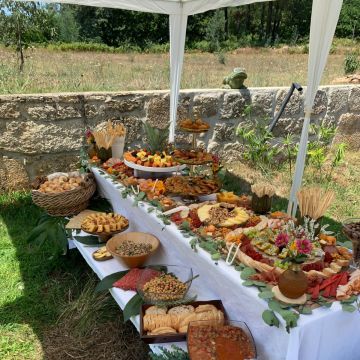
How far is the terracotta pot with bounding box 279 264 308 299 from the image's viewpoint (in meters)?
1.33

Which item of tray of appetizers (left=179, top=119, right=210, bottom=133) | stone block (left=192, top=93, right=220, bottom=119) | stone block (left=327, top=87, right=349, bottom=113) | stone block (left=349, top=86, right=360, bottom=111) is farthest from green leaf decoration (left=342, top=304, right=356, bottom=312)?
stone block (left=349, top=86, right=360, bottom=111)

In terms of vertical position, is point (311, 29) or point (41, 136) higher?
point (311, 29)

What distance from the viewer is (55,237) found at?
274 cm

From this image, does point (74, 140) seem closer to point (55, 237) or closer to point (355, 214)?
point (55, 237)

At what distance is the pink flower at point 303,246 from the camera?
4.55 feet

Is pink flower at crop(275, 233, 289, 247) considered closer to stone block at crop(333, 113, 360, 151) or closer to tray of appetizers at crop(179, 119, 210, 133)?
tray of appetizers at crop(179, 119, 210, 133)

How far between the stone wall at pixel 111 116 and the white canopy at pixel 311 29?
504 millimetres

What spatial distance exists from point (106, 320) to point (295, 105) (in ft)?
12.2

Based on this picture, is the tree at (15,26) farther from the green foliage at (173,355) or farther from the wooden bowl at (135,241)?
the green foliage at (173,355)

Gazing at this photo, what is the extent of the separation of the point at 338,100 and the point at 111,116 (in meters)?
3.04

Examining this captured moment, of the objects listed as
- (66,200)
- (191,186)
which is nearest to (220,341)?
(191,186)

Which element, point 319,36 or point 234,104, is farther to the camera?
point 234,104

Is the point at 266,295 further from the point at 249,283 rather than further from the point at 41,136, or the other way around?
the point at 41,136

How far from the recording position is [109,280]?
81.4 inches
